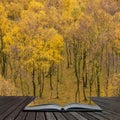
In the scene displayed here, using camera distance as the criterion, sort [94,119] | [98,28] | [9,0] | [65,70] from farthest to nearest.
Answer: [9,0] → [65,70] → [98,28] → [94,119]

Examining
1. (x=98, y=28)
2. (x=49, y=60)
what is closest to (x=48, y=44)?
(x=49, y=60)

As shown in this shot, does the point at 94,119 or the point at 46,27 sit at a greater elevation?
the point at 46,27

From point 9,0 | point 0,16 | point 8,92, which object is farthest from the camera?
point 9,0

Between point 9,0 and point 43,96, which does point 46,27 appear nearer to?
point 43,96

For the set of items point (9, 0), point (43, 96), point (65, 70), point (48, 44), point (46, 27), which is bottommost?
point (43, 96)

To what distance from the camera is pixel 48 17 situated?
38.8 metres

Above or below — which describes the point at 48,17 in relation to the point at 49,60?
above

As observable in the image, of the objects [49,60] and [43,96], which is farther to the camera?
[43,96]

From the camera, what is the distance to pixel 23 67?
1362 inches

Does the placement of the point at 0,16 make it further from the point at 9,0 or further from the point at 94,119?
the point at 94,119

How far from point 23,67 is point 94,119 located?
29.1m

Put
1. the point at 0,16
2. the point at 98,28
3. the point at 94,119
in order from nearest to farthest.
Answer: the point at 94,119
the point at 98,28
the point at 0,16

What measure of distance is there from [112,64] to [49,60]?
13.1 metres

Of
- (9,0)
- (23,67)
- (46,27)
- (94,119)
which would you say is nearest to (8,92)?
(23,67)
